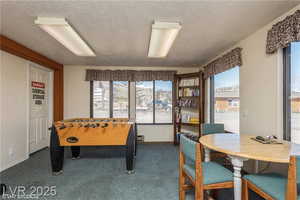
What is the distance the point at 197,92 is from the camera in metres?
4.15

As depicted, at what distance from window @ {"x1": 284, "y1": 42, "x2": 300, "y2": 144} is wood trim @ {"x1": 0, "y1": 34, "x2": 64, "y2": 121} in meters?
4.07

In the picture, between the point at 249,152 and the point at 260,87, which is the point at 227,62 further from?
the point at 249,152

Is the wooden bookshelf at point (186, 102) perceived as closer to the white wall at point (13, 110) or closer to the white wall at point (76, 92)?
the white wall at point (76, 92)

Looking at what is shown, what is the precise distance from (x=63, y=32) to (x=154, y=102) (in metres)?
3.06

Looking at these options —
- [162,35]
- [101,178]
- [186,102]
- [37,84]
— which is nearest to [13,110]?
[37,84]

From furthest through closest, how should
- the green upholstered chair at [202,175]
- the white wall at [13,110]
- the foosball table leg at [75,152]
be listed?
Result: the foosball table leg at [75,152] < the white wall at [13,110] < the green upholstered chair at [202,175]

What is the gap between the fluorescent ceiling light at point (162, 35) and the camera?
1.97m

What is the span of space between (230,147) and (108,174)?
6.42ft

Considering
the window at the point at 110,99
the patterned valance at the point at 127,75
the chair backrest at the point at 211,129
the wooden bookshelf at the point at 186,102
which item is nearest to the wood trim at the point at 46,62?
the patterned valance at the point at 127,75

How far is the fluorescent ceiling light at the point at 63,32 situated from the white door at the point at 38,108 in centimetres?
152

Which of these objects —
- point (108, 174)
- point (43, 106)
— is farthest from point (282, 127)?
point (43, 106)

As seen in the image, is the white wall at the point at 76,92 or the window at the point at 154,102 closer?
the white wall at the point at 76,92

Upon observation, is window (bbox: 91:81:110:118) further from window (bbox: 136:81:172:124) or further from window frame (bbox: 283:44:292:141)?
window frame (bbox: 283:44:292:141)

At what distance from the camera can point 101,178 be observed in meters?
2.41
